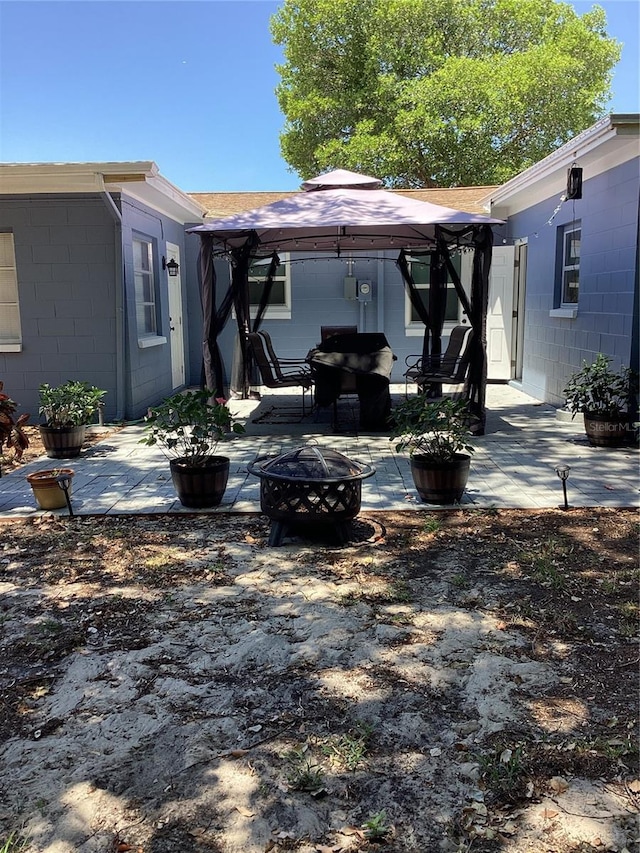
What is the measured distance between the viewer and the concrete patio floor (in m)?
4.94

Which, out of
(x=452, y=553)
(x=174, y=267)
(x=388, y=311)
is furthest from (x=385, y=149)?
(x=452, y=553)

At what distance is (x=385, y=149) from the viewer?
19.4m

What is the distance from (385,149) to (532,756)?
765 inches

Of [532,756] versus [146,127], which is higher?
[146,127]

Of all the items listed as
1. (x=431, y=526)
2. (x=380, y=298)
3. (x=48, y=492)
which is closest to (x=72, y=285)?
(x=48, y=492)

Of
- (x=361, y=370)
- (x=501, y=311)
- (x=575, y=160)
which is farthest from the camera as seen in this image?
(x=501, y=311)

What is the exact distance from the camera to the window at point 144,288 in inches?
362

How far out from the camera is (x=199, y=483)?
188 inches

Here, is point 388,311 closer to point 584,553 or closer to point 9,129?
point 9,129

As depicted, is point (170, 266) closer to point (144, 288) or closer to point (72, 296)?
point (144, 288)

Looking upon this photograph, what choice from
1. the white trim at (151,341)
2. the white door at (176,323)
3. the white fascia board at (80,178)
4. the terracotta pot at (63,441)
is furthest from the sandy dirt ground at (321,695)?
the white door at (176,323)

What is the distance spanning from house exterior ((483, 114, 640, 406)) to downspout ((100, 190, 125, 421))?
4.97 meters

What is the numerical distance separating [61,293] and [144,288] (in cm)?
157

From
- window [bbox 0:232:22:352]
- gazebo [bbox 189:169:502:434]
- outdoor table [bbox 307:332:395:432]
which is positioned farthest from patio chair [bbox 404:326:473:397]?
window [bbox 0:232:22:352]
